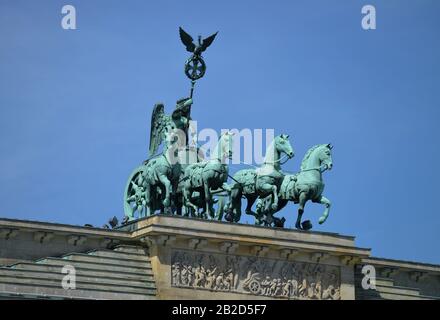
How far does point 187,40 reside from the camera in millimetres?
72062

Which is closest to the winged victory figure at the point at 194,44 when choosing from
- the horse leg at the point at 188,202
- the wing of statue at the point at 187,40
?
the wing of statue at the point at 187,40

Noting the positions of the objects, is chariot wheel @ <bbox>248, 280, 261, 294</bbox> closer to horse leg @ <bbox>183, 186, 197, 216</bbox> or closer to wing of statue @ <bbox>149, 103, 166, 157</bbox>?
horse leg @ <bbox>183, 186, 197, 216</bbox>

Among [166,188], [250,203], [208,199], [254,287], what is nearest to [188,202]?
[208,199]

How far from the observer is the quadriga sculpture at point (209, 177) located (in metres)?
69.9

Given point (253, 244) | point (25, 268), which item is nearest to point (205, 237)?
point (253, 244)

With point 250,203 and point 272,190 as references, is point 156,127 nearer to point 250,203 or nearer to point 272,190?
point 250,203

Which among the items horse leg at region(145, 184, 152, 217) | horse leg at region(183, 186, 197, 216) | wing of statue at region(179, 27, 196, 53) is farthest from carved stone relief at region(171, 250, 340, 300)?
wing of statue at region(179, 27, 196, 53)

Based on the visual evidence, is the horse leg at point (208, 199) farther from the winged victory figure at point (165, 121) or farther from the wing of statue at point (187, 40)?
the wing of statue at point (187, 40)

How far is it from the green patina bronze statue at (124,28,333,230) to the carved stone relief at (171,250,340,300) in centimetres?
173

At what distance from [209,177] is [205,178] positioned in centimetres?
13

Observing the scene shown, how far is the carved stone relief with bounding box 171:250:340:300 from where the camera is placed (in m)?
68.5

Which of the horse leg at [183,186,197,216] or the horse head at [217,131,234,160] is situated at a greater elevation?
the horse head at [217,131,234,160]
